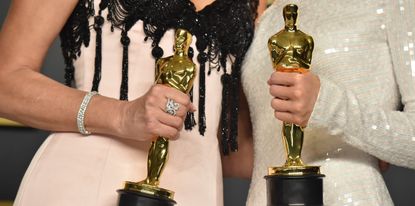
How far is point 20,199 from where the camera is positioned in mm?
1254

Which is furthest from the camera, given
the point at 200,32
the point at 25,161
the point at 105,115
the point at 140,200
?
the point at 25,161

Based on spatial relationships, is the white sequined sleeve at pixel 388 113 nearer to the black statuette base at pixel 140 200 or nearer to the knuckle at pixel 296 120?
the knuckle at pixel 296 120

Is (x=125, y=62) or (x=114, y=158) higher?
(x=125, y=62)

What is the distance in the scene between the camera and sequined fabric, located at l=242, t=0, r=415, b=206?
3.95 ft

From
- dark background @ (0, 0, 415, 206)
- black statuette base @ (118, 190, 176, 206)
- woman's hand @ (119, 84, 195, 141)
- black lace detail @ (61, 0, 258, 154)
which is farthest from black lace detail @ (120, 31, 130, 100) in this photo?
dark background @ (0, 0, 415, 206)

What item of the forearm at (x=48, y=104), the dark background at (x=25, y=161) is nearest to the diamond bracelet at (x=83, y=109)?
the forearm at (x=48, y=104)

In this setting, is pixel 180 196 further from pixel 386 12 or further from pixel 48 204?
pixel 386 12

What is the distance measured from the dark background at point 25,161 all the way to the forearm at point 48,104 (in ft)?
1.99

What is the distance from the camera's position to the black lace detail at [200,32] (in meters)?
1.29

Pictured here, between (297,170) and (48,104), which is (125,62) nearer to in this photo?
(48,104)

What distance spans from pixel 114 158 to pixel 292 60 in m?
0.32

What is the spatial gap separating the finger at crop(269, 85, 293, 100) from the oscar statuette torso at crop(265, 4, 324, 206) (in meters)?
0.02

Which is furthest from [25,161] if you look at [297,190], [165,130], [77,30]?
[297,190]

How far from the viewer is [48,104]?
123 centimetres
